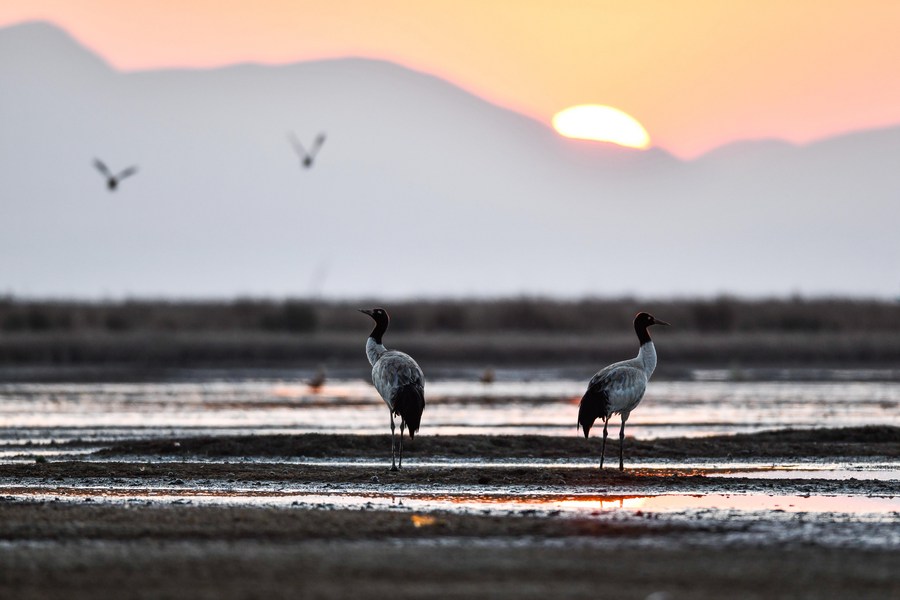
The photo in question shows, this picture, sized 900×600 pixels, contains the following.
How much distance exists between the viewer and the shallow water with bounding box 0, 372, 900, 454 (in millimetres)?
26422

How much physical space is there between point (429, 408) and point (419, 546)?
19.4 metres

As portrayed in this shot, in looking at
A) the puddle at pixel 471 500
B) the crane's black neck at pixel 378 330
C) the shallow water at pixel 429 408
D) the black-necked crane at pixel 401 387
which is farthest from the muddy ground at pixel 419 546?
the shallow water at pixel 429 408

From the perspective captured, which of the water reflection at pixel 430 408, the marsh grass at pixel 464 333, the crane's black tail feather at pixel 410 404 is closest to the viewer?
the crane's black tail feather at pixel 410 404

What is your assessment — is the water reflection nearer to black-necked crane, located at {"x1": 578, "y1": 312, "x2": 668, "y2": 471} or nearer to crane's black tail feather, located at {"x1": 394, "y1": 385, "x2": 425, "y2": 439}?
black-necked crane, located at {"x1": 578, "y1": 312, "x2": 668, "y2": 471}

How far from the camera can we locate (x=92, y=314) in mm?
65562

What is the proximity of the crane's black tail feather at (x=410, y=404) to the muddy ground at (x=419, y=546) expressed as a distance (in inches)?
27.0

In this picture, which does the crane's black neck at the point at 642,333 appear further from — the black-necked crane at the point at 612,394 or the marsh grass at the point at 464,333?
the marsh grass at the point at 464,333

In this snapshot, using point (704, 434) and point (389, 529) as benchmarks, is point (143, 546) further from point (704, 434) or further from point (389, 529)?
point (704, 434)

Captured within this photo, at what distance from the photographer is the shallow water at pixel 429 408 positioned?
26422mm

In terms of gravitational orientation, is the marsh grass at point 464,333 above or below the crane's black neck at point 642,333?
above

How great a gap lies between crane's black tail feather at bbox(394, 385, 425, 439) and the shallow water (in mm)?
5886

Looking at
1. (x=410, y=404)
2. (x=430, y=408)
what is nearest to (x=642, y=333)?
(x=410, y=404)

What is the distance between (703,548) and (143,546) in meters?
4.77

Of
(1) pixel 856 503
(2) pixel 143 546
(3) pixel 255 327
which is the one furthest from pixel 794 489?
(3) pixel 255 327
